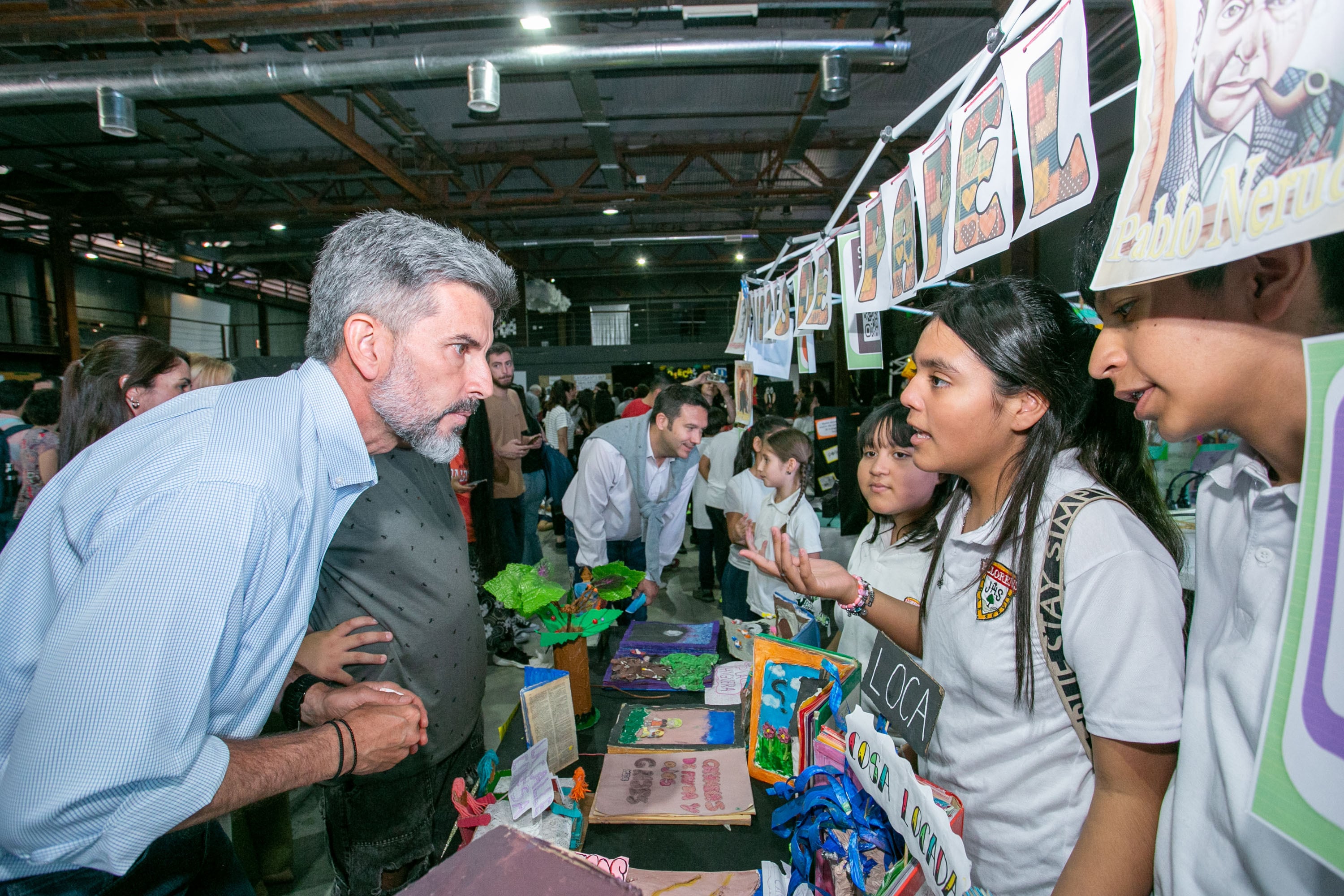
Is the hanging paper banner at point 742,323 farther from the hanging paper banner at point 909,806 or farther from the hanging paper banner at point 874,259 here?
the hanging paper banner at point 909,806

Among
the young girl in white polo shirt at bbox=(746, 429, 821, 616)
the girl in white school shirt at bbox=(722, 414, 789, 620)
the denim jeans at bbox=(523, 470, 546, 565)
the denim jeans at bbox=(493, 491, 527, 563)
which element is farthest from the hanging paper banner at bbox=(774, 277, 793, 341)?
the denim jeans at bbox=(523, 470, 546, 565)

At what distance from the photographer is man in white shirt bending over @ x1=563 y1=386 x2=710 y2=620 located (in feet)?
11.0

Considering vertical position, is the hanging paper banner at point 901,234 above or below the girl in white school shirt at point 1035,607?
above

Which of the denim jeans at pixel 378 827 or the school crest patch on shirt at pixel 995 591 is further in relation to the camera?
the denim jeans at pixel 378 827

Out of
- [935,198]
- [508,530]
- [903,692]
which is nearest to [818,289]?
[935,198]

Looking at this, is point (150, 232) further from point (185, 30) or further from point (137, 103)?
point (185, 30)

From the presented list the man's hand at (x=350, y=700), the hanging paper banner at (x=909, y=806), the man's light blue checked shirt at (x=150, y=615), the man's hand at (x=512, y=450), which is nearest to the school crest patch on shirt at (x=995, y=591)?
the hanging paper banner at (x=909, y=806)

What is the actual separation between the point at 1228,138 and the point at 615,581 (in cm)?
179

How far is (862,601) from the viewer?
4.74ft

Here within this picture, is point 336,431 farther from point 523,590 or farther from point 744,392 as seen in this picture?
point 744,392

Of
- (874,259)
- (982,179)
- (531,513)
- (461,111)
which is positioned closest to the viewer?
(982,179)

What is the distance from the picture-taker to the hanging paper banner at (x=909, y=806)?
73cm

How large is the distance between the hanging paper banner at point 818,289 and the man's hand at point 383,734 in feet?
8.32

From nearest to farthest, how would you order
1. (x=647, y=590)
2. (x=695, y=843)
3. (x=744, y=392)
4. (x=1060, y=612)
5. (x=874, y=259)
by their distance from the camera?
1. (x=1060, y=612)
2. (x=695, y=843)
3. (x=874, y=259)
4. (x=647, y=590)
5. (x=744, y=392)
